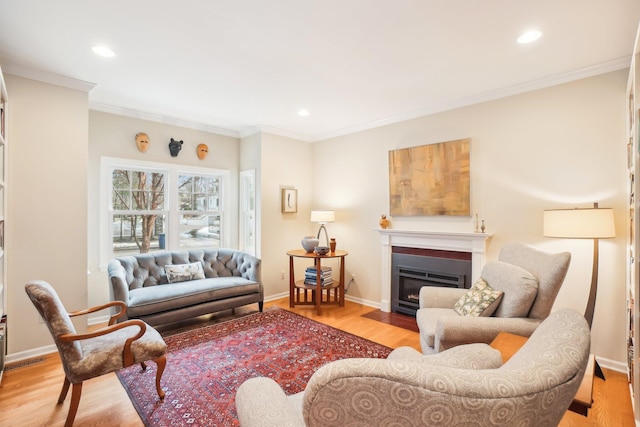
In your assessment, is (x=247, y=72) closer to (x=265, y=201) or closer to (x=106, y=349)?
(x=265, y=201)

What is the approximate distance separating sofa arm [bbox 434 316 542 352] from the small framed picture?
10.7ft

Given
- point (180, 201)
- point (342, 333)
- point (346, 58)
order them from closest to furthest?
point (346, 58) → point (342, 333) → point (180, 201)

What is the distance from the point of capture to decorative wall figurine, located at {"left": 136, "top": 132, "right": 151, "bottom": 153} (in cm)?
413

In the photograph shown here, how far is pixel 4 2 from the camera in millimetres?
1989

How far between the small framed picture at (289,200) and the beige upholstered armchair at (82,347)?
2.96 metres

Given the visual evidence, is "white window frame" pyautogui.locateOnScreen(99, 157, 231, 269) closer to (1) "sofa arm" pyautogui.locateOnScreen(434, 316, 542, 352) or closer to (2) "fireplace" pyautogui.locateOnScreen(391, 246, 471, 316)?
(2) "fireplace" pyautogui.locateOnScreen(391, 246, 471, 316)

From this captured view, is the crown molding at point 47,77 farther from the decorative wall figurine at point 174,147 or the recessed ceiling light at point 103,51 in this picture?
the decorative wall figurine at point 174,147

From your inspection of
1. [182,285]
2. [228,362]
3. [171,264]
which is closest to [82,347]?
[228,362]

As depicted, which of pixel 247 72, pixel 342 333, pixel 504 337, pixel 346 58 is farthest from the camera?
pixel 342 333

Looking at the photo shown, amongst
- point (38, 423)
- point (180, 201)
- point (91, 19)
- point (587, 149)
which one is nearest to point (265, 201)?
point (180, 201)

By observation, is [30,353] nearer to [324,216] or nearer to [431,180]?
[324,216]

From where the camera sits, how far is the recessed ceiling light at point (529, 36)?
7.52 ft

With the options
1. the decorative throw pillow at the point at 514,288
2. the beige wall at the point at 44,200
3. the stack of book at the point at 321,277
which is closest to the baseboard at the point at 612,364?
the decorative throw pillow at the point at 514,288

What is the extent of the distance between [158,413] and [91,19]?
2666 mm
